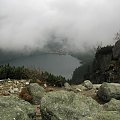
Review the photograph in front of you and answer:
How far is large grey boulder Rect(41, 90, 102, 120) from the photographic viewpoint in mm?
12883

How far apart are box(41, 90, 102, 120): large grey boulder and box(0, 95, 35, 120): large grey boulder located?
70 cm

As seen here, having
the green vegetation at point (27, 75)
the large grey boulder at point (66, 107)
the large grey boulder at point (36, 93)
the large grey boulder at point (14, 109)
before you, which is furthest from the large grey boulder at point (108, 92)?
the large grey boulder at point (14, 109)

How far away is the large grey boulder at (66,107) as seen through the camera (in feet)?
42.3

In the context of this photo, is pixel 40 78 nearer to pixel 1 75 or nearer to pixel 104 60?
pixel 1 75

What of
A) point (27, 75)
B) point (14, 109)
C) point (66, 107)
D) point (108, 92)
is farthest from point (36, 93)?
point (66, 107)

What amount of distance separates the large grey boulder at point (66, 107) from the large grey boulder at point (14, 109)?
0.70 meters

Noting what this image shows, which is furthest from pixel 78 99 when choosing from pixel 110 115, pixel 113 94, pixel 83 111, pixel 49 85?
pixel 49 85

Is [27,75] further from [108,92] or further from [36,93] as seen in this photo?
[108,92]

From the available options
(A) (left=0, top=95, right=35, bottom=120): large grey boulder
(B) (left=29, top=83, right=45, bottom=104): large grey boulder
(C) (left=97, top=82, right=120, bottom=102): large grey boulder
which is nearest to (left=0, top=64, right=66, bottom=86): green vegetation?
(B) (left=29, top=83, right=45, bottom=104): large grey boulder

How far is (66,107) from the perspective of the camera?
13.1 m

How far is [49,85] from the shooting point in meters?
31.7

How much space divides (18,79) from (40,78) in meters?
2.19

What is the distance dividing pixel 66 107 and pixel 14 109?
2049 mm

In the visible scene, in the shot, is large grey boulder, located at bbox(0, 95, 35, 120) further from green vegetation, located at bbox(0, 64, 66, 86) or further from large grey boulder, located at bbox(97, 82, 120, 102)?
green vegetation, located at bbox(0, 64, 66, 86)
